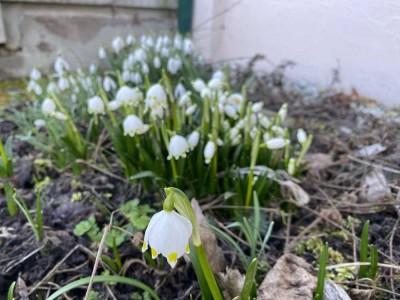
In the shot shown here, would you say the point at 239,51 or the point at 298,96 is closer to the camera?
the point at 298,96

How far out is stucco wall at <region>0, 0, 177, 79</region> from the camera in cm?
286

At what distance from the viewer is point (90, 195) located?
4.82 ft

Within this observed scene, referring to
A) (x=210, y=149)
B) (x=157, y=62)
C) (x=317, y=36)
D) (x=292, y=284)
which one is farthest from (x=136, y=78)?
(x=292, y=284)

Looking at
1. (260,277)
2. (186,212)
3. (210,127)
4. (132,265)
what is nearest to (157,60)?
(210,127)

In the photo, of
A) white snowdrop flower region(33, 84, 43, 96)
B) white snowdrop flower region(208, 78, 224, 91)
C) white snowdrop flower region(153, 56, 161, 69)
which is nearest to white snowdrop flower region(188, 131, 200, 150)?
white snowdrop flower region(208, 78, 224, 91)

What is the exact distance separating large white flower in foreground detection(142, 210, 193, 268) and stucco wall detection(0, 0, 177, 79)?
7.74 feet

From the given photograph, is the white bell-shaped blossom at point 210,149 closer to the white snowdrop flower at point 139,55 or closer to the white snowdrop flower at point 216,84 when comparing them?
the white snowdrop flower at point 216,84

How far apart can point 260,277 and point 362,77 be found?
1.73 metres

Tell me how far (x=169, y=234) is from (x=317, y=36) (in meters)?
2.31

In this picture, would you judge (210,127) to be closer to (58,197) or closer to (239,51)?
(58,197)

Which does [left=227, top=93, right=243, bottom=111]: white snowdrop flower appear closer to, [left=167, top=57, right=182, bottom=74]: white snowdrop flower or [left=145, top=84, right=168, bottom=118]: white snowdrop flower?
[left=145, top=84, right=168, bottom=118]: white snowdrop flower

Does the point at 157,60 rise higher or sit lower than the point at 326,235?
higher

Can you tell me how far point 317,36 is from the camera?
259 cm

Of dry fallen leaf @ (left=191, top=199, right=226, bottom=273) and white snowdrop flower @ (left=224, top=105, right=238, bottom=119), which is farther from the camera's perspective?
white snowdrop flower @ (left=224, top=105, right=238, bottom=119)
